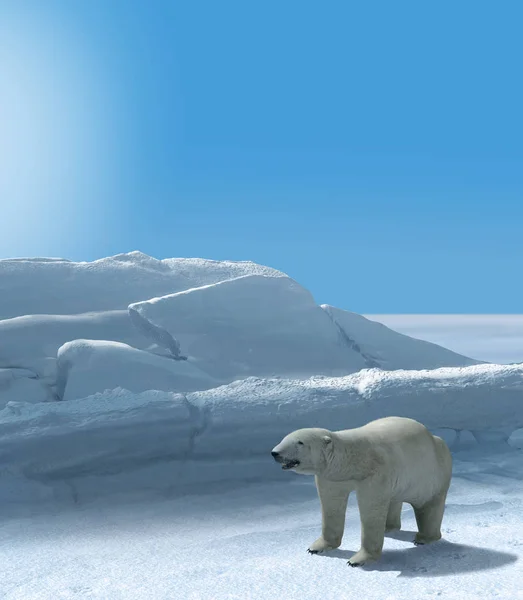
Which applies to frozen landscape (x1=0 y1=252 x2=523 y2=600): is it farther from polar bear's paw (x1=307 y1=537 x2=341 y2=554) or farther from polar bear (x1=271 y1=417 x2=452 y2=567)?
polar bear (x1=271 y1=417 x2=452 y2=567)

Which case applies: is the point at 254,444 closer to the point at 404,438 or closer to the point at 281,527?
the point at 281,527

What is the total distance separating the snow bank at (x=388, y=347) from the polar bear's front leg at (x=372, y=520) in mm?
5357

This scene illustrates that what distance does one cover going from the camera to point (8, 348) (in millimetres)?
9602

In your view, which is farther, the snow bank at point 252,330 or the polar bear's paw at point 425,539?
the snow bank at point 252,330

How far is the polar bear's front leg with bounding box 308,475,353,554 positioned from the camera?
484cm

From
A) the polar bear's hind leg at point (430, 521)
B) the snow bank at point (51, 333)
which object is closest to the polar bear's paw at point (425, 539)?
the polar bear's hind leg at point (430, 521)

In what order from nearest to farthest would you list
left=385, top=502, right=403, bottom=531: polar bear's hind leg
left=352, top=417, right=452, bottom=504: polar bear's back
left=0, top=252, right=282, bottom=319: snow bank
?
left=352, top=417, right=452, bottom=504: polar bear's back, left=385, top=502, right=403, bottom=531: polar bear's hind leg, left=0, top=252, right=282, bottom=319: snow bank

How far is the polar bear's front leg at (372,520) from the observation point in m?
4.57

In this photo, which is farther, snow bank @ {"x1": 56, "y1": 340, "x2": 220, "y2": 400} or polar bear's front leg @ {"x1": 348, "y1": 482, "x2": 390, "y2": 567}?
snow bank @ {"x1": 56, "y1": 340, "x2": 220, "y2": 400}

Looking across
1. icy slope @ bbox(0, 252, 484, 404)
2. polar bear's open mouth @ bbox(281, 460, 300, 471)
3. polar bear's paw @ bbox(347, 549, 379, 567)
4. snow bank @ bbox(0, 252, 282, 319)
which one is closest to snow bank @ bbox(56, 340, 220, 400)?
icy slope @ bbox(0, 252, 484, 404)

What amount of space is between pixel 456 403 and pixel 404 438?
10.7ft

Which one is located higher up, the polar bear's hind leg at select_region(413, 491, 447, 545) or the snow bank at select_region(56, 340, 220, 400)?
the snow bank at select_region(56, 340, 220, 400)

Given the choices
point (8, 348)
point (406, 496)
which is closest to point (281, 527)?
point (406, 496)

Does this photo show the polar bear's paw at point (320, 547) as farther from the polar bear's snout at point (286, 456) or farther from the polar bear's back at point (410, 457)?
the polar bear's snout at point (286, 456)
